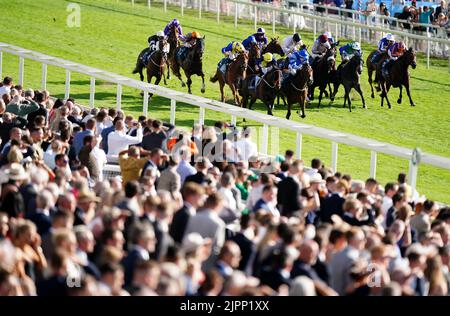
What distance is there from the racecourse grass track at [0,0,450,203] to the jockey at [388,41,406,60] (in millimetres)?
880

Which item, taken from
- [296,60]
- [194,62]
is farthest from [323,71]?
[194,62]

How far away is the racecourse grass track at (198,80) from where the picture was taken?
1931 centimetres

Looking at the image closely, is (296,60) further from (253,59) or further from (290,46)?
(290,46)

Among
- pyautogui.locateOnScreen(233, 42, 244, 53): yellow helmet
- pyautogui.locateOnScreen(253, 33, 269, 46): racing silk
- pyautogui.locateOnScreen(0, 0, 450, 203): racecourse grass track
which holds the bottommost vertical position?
pyautogui.locateOnScreen(0, 0, 450, 203): racecourse grass track

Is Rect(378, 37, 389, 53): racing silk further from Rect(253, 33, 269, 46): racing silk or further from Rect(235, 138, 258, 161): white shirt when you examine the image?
Rect(235, 138, 258, 161): white shirt

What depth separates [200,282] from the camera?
8539 mm

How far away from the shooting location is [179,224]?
991cm

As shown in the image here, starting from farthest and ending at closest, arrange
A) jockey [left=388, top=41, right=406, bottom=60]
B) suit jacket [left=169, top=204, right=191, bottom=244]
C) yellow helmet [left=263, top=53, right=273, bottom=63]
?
jockey [left=388, top=41, right=406, bottom=60]
yellow helmet [left=263, top=53, right=273, bottom=63]
suit jacket [left=169, top=204, right=191, bottom=244]

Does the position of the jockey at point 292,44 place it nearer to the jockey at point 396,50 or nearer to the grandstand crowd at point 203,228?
the jockey at point 396,50

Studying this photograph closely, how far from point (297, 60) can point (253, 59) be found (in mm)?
944

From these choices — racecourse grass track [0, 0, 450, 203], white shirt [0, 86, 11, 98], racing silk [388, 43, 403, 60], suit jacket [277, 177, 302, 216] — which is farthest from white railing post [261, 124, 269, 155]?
racing silk [388, 43, 403, 60]

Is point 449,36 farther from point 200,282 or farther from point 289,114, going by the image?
point 200,282

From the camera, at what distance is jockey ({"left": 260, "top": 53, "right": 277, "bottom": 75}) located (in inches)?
876
